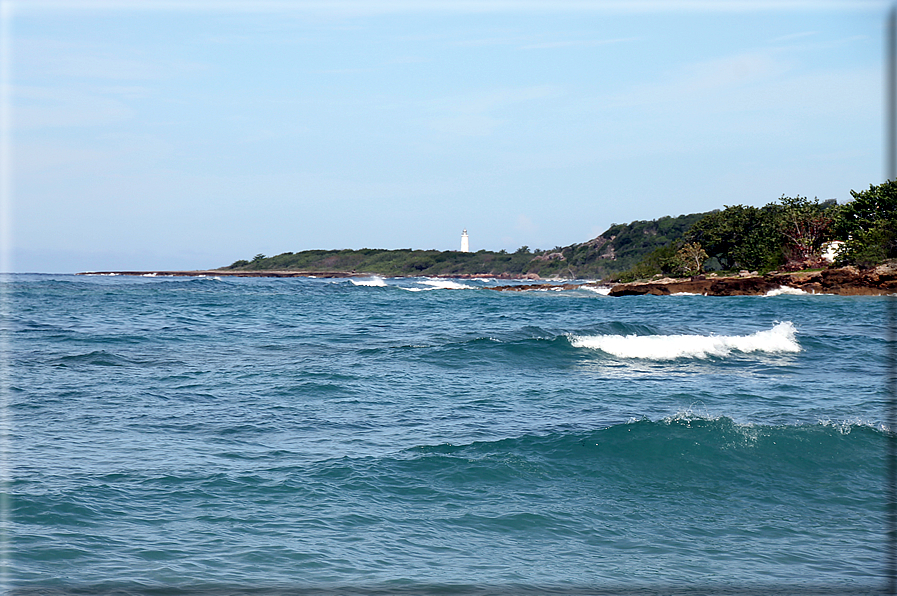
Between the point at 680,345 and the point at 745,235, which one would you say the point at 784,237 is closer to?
the point at 745,235

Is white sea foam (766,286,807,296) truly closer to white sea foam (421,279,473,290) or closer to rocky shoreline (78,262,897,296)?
rocky shoreline (78,262,897,296)

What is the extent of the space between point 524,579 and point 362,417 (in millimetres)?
5220

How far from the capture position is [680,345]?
1739 cm

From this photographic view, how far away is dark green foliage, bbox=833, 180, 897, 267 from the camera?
50094 mm

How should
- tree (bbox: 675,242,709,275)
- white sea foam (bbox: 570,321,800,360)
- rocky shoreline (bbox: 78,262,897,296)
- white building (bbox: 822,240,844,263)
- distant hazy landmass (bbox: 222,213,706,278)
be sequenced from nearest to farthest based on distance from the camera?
white sea foam (bbox: 570,321,800,360) < rocky shoreline (bbox: 78,262,897,296) < white building (bbox: 822,240,844,263) < tree (bbox: 675,242,709,275) < distant hazy landmass (bbox: 222,213,706,278)

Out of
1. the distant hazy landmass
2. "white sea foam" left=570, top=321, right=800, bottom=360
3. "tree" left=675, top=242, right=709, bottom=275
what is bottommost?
"white sea foam" left=570, top=321, right=800, bottom=360

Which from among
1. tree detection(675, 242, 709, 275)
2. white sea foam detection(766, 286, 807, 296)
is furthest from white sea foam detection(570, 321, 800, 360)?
tree detection(675, 242, 709, 275)

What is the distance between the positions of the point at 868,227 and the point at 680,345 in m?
47.9

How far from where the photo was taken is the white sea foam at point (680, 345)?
55.0 feet

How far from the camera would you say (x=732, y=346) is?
702 inches

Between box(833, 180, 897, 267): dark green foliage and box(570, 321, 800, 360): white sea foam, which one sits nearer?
box(570, 321, 800, 360): white sea foam

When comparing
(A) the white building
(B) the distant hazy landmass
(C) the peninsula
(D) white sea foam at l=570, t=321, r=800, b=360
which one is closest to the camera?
(D) white sea foam at l=570, t=321, r=800, b=360

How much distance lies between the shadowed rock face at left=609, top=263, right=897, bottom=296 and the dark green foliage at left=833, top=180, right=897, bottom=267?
1939mm

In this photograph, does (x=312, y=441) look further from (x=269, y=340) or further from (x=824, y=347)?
(x=824, y=347)
